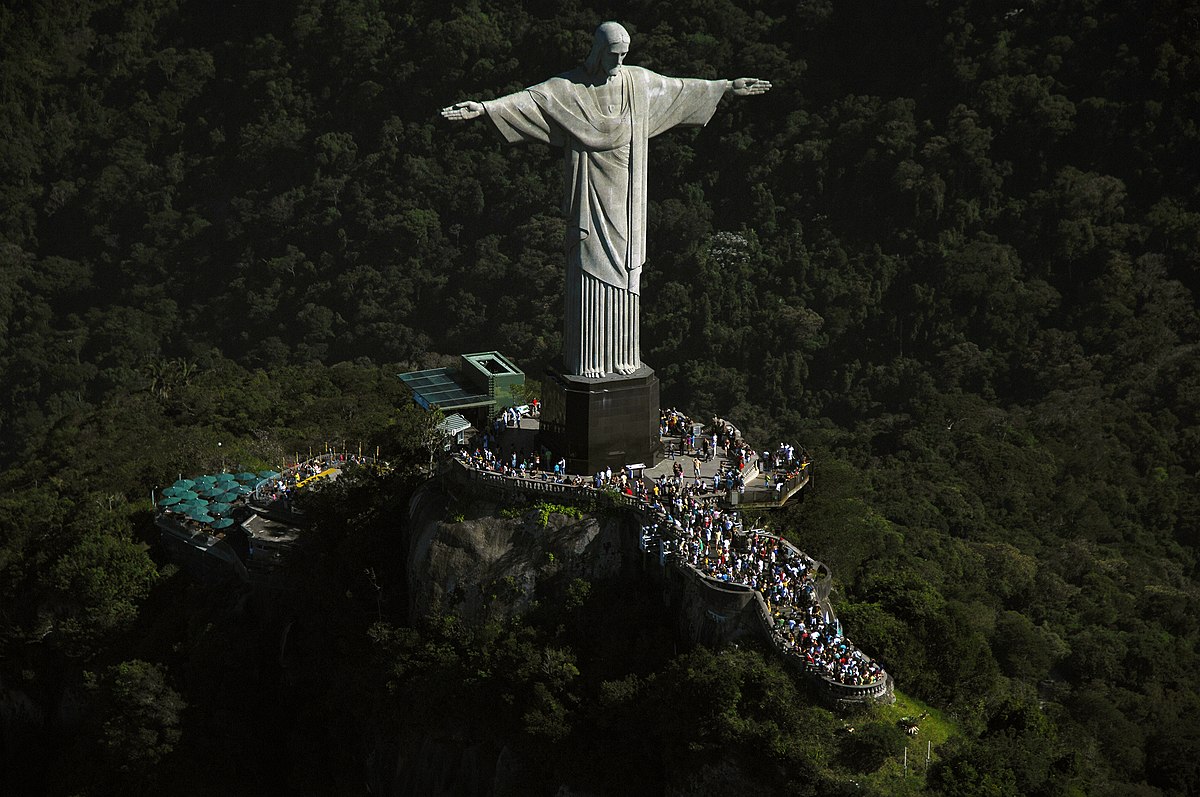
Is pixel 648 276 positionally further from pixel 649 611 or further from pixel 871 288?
pixel 649 611

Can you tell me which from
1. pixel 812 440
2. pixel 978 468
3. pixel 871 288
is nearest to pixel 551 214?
pixel 871 288

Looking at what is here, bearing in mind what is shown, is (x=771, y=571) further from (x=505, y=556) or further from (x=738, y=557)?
(x=505, y=556)

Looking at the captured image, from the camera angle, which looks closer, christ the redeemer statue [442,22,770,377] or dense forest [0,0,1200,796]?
dense forest [0,0,1200,796]

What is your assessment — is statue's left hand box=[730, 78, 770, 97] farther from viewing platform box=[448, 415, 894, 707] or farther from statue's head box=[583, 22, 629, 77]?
viewing platform box=[448, 415, 894, 707]

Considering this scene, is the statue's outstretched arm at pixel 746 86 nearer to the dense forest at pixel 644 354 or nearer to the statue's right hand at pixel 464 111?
the statue's right hand at pixel 464 111

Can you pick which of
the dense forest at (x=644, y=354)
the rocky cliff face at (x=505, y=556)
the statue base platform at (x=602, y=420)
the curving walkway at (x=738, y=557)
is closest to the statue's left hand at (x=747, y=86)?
the statue base platform at (x=602, y=420)

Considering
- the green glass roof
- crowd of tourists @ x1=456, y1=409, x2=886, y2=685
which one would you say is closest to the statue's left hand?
crowd of tourists @ x1=456, y1=409, x2=886, y2=685
